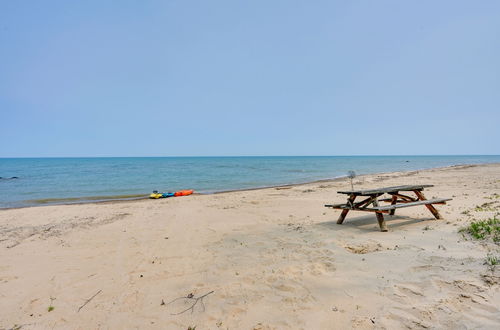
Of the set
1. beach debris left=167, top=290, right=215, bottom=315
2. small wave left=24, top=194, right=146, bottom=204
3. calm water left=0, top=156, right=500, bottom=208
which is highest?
beach debris left=167, top=290, right=215, bottom=315

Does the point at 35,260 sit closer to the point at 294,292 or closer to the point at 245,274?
the point at 245,274

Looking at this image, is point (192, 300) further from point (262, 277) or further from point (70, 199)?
point (70, 199)

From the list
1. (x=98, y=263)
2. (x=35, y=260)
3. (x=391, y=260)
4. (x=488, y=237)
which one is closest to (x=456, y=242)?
(x=488, y=237)

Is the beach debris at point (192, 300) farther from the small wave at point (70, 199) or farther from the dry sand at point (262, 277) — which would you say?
the small wave at point (70, 199)

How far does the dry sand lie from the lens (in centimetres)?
317

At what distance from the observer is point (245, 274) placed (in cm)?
449

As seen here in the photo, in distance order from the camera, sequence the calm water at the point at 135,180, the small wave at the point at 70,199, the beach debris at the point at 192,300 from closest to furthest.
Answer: the beach debris at the point at 192,300 < the small wave at the point at 70,199 < the calm water at the point at 135,180

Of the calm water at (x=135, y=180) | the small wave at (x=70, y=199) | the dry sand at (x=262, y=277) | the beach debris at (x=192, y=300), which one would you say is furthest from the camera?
the calm water at (x=135, y=180)

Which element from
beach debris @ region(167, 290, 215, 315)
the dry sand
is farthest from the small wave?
beach debris @ region(167, 290, 215, 315)

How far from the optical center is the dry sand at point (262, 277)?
3.17 m

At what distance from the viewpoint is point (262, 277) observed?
4.33 metres

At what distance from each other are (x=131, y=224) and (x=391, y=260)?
8.28 metres

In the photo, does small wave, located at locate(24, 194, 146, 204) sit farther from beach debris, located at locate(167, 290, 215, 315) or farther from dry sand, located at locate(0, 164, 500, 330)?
beach debris, located at locate(167, 290, 215, 315)

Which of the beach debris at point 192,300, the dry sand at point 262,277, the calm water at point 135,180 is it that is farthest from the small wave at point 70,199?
the beach debris at point 192,300
